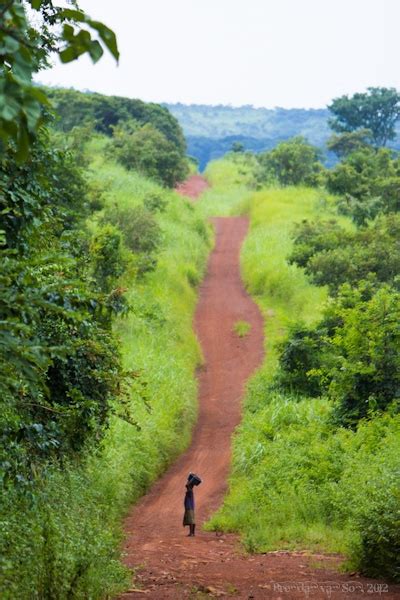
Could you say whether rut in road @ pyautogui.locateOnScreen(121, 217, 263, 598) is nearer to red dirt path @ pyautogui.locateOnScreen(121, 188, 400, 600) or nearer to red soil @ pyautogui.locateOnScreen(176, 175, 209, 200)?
red dirt path @ pyautogui.locateOnScreen(121, 188, 400, 600)

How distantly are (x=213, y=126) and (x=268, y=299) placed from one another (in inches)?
3908

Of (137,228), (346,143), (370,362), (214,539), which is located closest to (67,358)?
(214,539)

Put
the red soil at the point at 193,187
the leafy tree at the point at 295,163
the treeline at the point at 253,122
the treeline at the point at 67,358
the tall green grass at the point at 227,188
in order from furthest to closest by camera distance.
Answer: the treeline at the point at 253,122
the red soil at the point at 193,187
the tall green grass at the point at 227,188
the leafy tree at the point at 295,163
the treeline at the point at 67,358

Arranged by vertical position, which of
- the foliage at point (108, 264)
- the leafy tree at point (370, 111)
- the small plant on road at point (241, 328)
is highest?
the leafy tree at point (370, 111)

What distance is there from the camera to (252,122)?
126875 mm

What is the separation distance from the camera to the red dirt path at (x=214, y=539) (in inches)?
305

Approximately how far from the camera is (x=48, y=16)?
727 cm

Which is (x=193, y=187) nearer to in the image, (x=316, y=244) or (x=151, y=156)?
(x=151, y=156)

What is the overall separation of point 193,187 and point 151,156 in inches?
598

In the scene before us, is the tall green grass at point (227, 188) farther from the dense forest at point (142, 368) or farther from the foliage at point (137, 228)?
the foliage at point (137, 228)

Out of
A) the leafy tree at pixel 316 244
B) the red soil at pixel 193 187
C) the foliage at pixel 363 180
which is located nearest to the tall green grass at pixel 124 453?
the leafy tree at pixel 316 244

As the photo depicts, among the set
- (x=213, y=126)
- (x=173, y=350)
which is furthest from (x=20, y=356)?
(x=213, y=126)

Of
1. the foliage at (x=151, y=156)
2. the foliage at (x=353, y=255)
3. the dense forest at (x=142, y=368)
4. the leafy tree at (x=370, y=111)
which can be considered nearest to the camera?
the dense forest at (x=142, y=368)

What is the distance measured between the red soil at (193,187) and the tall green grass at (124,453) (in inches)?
490
